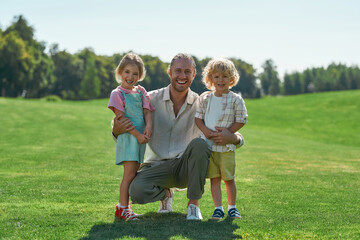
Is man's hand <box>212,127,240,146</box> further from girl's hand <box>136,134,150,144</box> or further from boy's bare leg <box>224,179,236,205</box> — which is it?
girl's hand <box>136,134,150,144</box>

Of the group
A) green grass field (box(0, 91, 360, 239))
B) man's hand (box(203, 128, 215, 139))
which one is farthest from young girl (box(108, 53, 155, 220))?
man's hand (box(203, 128, 215, 139))

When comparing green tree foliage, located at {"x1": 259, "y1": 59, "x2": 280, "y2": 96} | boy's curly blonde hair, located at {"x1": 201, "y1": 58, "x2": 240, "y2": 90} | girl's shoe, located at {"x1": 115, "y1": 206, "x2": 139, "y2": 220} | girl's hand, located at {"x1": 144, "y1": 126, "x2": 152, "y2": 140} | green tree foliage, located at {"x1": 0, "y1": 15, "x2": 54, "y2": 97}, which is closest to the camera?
girl's shoe, located at {"x1": 115, "y1": 206, "x2": 139, "y2": 220}

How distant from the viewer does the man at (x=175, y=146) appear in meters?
4.63

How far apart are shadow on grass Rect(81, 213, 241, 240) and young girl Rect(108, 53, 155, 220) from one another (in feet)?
1.26

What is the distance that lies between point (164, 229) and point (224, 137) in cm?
131

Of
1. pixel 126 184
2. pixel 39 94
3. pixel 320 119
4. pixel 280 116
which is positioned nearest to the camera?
pixel 126 184

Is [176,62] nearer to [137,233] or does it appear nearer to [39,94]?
[137,233]

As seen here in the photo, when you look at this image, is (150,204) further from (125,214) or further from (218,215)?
(218,215)

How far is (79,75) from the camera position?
265 ft

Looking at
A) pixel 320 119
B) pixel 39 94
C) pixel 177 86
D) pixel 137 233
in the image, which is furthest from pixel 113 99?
pixel 39 94

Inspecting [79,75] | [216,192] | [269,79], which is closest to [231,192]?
[216,192]

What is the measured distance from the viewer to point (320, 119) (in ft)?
107

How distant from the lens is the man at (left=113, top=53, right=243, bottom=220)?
4.63m

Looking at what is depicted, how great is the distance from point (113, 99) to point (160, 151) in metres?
0.96
